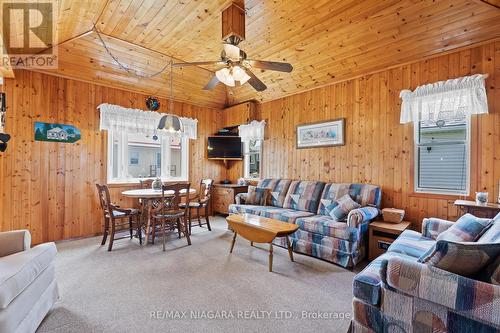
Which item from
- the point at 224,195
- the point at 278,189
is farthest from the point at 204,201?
the point at 278,189

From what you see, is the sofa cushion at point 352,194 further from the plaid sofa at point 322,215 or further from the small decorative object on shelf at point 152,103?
the small decorative object on shelf at point 152,103

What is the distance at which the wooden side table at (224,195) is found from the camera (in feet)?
17.4

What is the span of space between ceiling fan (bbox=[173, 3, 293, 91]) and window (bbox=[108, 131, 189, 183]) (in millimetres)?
2547

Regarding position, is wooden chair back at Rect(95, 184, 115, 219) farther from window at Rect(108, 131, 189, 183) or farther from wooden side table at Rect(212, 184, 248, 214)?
wooden side table at Rect(212, 184, 248, 214)

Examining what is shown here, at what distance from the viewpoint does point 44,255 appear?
1.86 m

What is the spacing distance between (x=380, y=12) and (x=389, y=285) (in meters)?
2.99

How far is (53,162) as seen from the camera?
3.80 m

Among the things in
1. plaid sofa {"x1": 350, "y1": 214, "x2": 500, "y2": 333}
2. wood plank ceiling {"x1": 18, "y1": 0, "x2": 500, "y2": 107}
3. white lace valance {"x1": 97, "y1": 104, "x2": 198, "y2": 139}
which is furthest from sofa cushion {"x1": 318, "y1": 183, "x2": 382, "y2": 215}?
white lace valance {"x1": 97, "y1": 104, "x2": 198, "y2": 139}

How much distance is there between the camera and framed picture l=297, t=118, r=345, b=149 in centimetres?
407

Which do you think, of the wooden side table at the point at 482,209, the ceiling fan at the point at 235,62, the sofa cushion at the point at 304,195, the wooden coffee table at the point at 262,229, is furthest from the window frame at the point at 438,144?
the ceiling fan at the point at 235,62

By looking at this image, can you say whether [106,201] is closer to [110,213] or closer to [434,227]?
[110,213]

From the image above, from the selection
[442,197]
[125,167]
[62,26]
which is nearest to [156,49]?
[62,26]

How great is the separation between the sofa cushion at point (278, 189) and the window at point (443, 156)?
2050 millimetres

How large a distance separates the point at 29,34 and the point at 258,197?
157 inches
